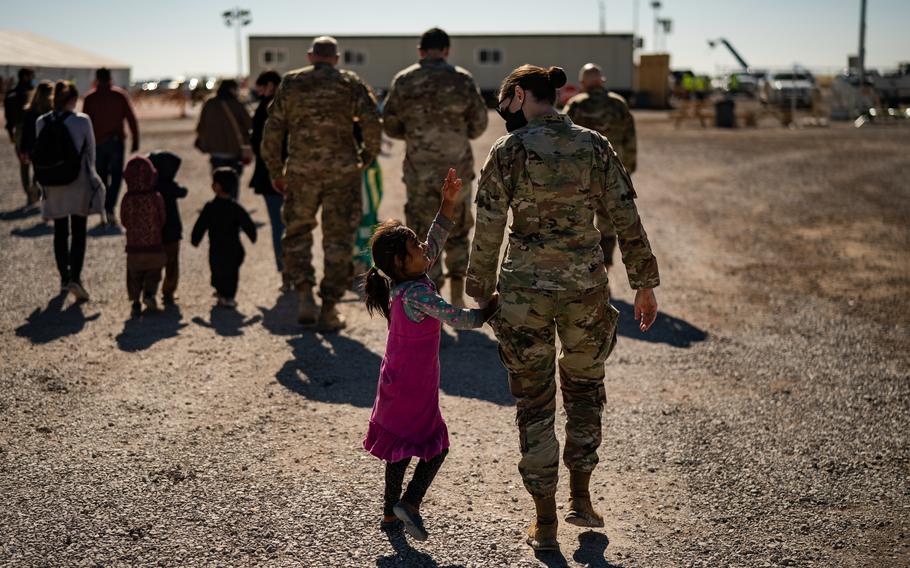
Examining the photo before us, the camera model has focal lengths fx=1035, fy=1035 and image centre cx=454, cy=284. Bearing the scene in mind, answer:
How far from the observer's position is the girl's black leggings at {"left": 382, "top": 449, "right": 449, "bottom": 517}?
14.5 ft

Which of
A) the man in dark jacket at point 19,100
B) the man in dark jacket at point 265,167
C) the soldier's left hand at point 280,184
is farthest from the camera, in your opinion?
the man in dark jacket at point 19,100

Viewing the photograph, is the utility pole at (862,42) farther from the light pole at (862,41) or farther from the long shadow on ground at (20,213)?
the long shadow on ground at (20,213)

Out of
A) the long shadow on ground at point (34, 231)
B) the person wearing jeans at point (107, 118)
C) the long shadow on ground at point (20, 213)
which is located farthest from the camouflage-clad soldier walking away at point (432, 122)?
the long shadow on ground at point (20, 213)

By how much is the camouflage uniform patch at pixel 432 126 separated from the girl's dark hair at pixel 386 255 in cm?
344

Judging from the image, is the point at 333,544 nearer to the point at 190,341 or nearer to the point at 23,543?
the point at 23,543

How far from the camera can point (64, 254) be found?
9320 millimetres

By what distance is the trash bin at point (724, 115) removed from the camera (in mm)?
36125

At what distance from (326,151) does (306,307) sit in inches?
51.4

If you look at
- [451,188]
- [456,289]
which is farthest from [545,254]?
[456,289]

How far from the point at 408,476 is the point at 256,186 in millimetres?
5277

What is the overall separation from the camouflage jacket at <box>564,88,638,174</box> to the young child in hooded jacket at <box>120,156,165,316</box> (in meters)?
3.71

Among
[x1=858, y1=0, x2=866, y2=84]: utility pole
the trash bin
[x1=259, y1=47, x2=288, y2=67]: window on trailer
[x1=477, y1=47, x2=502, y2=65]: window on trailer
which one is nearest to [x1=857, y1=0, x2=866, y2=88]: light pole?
[x1=858, y1=0, x2=866, y2=84]: utility pole

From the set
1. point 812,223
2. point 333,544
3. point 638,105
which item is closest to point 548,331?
point 333,544

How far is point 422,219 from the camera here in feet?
26.4
